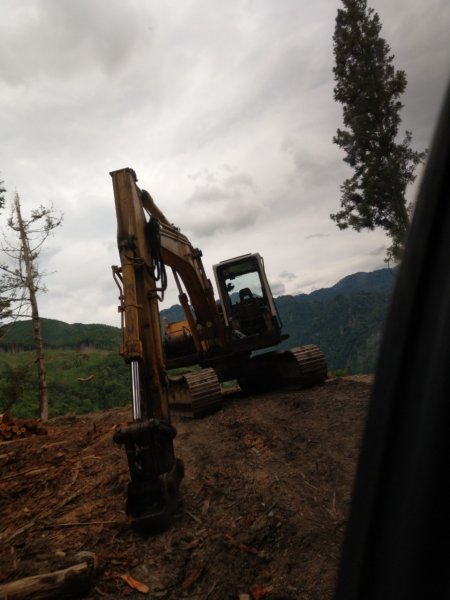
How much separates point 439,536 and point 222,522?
3.48m

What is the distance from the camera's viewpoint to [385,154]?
1844 centimetres

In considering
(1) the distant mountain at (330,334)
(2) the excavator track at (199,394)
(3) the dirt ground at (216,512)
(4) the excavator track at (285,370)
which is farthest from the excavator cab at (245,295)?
(1) the distant mountain at (330,334)

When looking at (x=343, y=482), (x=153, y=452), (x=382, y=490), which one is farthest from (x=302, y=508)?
(x=382, y=490)

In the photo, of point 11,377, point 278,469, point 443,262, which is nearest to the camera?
point 443,262

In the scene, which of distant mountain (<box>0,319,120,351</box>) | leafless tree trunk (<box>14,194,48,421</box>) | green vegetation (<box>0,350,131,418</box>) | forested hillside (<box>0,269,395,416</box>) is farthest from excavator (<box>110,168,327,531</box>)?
distant mountain (<box>0,319,120,351</box>)

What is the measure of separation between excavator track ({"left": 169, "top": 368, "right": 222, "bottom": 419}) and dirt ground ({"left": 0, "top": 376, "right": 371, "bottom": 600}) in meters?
0.70

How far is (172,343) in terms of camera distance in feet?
32.2

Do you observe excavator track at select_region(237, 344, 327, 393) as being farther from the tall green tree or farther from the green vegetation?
the green vegetation

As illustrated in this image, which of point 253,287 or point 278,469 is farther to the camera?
point 253,287

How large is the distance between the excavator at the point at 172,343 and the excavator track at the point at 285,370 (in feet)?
0.08

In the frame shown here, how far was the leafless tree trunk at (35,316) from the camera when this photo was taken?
16.5 m

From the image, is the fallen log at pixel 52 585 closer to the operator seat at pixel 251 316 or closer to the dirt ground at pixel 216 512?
the dirt ground at pixel 216 512

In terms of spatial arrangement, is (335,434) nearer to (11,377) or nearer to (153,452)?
(153,452)

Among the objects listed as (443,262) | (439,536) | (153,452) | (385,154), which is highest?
(385,154)
